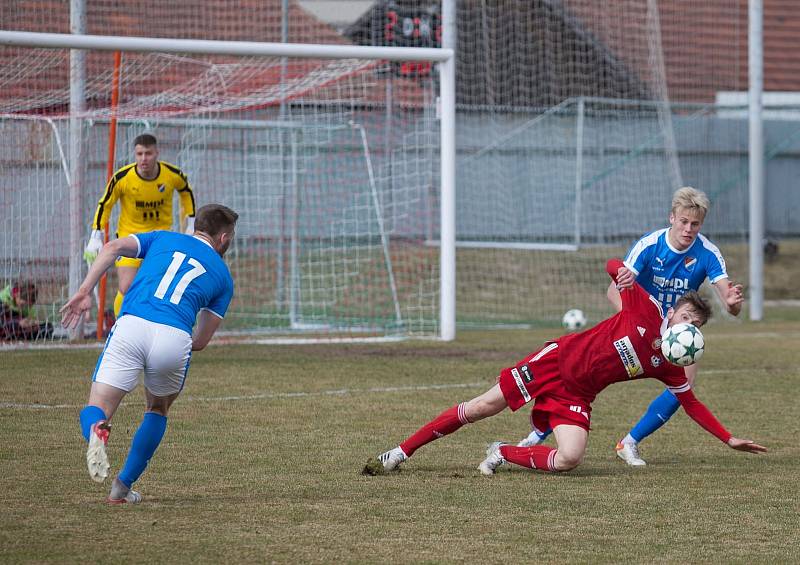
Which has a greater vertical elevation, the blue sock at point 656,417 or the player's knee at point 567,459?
the blue sock at point 656,417

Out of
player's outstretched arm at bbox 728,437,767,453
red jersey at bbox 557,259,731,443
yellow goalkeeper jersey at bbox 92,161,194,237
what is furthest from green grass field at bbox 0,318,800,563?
yellow goalkeeper jersey at bbox 92,161,194,237

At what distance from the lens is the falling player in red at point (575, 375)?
21.9 ft

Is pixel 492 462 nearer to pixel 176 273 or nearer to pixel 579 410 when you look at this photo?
pixel 579 410

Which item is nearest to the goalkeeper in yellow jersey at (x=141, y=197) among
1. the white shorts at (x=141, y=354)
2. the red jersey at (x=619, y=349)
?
the red jersey at (x=619, y=349)

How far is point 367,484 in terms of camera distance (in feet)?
21.3

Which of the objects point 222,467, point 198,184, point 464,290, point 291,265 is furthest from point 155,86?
point 222,467

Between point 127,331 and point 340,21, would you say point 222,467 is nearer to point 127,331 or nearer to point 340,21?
point 127,331

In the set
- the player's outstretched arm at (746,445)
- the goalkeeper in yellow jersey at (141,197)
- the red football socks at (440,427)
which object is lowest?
the player's outstretched arm at (746,445)

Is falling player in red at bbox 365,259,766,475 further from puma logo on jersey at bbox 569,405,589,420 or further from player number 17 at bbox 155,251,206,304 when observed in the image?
player number 17 at bbox 155,251,206,304

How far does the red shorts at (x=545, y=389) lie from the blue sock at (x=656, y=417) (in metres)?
0.74

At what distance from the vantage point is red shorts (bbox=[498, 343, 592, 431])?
22.0ft

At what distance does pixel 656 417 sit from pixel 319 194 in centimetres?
935

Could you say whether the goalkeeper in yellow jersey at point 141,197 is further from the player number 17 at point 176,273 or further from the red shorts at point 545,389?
the player number 17 at point 176,273

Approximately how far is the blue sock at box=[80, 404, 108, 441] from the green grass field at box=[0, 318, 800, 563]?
1.36ft
